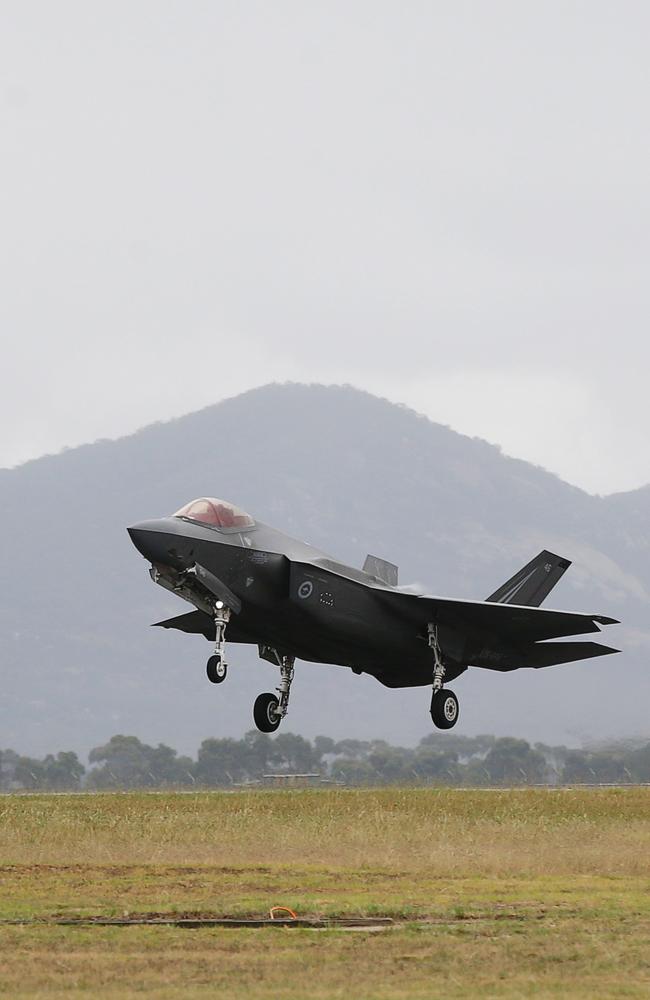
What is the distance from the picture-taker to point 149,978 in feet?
39.5

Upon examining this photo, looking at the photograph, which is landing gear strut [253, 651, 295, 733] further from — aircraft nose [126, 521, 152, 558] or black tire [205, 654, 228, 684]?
aircraft nose [126, 521, 152, 558]

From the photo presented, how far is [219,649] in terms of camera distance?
29.5 m

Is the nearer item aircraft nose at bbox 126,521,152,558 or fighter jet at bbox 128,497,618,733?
aircraft nose at bbox 126,521,152,558

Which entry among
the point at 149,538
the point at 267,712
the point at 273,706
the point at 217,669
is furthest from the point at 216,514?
the point at 267,712

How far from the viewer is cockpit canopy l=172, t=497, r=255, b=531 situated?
30781 mm

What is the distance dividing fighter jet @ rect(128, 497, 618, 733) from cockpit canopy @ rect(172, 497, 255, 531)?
0.03m

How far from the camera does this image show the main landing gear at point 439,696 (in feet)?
114

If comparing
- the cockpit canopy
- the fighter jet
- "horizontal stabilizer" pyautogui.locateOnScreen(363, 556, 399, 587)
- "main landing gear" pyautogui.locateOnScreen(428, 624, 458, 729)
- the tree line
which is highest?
the cockpit canopy

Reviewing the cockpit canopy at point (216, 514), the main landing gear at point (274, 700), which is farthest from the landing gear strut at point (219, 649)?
the main landing gear at point (274, 700)

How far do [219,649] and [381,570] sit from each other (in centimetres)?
707

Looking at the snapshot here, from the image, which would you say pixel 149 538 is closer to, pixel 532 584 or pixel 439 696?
pixel 439 696

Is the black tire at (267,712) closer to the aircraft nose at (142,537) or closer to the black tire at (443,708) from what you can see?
the black tire at (443,708)

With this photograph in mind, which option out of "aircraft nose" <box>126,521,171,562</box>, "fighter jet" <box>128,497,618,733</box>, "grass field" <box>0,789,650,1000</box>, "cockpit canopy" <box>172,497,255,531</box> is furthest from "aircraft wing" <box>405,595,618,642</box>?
"aircraft nose" <box>126,521,171,562</box>

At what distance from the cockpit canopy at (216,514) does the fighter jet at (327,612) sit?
0.09ft
